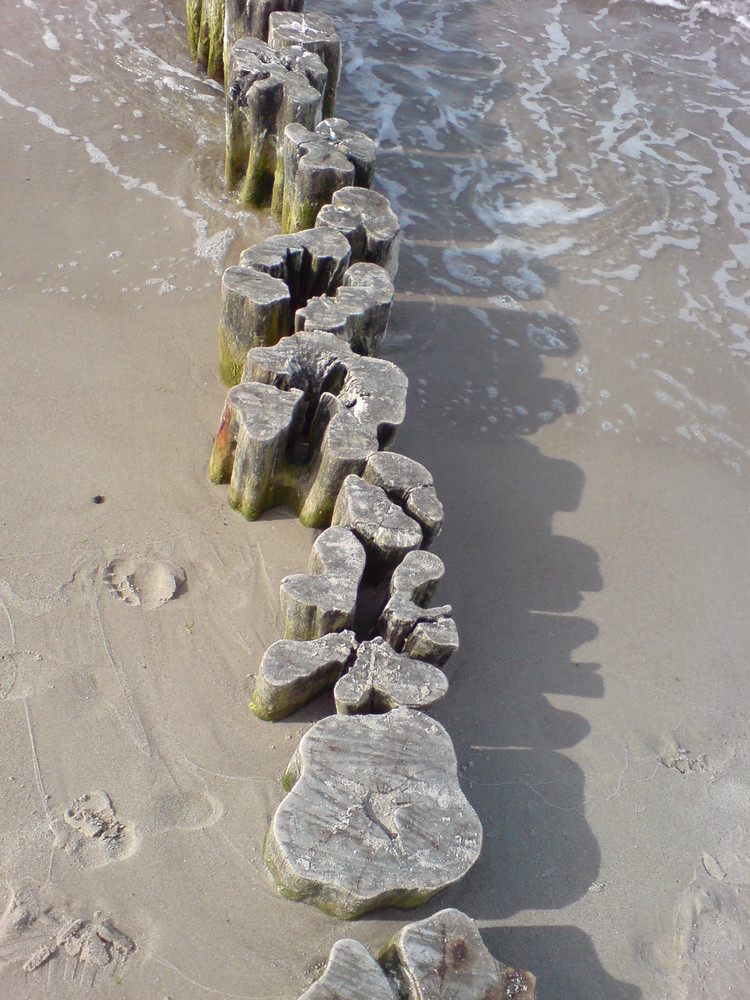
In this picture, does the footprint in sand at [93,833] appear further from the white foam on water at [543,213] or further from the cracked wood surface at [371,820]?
the white foam on water at [543,213]

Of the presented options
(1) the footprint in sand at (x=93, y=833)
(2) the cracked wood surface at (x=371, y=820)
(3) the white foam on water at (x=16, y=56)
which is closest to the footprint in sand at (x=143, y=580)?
(1) the footprint in sand at (x=93, y=833)

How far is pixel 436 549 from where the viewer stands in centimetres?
384

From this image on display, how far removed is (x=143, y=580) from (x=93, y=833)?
41.2 inches

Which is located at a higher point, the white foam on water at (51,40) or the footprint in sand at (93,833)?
the white foam on water at (51,40)

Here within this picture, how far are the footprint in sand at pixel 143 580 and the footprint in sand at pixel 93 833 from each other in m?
0.83

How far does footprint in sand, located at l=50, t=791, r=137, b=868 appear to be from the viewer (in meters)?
2.52

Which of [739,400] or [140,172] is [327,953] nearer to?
[739,400]

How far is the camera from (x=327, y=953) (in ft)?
8.02

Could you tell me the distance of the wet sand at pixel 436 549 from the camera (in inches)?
101

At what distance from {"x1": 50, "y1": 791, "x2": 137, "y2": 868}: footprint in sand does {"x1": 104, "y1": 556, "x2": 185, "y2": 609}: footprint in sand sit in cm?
83

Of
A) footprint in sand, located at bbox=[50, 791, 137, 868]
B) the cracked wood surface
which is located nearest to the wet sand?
footprint in sand, located at bbox=[50, 791, 137, 868]

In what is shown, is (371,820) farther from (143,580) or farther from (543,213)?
(543,213)

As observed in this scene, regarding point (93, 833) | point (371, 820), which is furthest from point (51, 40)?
point (371, 820)

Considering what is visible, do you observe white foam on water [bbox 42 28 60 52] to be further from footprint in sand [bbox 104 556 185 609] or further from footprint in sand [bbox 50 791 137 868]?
footprint in sand [bbox 50 791 137 868]
